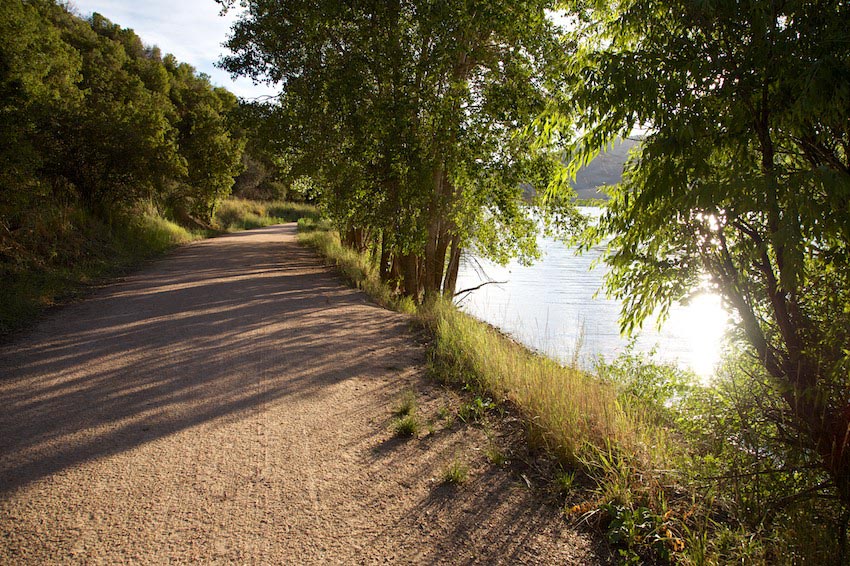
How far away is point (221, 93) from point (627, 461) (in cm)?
4517

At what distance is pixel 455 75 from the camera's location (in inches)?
425

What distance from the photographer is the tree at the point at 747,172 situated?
2.44 metres

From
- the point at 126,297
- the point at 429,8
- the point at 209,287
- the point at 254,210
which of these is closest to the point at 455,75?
the point at 429,8

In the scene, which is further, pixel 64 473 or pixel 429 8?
pixel 429 8

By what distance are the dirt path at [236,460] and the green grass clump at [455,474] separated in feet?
0.28

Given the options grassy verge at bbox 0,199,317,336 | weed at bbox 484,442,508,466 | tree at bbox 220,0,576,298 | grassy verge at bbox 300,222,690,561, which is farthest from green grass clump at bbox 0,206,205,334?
weed at bbox 484,442,508,466

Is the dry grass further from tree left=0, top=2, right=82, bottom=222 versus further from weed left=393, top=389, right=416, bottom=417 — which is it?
tree left=0, top=2, right=82, bottom=222

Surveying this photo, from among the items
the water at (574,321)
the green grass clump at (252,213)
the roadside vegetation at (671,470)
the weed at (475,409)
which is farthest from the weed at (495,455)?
the green grass clump at (252,213)

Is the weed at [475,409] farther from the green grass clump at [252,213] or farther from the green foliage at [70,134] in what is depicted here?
the green grass clump at [252,213]

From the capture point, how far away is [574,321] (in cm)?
1630

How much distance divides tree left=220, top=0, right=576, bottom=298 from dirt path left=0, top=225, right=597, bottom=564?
394 centimetres

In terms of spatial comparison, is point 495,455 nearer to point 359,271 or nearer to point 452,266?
point 452,266

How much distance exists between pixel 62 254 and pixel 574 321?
13087 mm

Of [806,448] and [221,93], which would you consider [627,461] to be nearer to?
[806,448]
